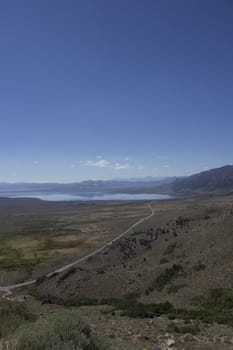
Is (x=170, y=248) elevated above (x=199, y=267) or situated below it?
below

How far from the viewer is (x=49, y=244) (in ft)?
237

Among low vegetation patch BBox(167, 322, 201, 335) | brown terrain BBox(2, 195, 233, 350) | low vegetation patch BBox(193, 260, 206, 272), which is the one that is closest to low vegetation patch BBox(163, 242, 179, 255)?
brown terrain BBox(2, 195, 233, 350)

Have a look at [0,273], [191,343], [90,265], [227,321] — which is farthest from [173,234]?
[191,343]

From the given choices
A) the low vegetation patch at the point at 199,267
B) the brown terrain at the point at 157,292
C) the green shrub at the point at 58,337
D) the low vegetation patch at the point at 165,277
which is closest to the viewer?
the green shrub at the point at 58,337

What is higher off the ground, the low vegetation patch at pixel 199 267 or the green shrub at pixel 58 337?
the green shrub at pixel 58 337

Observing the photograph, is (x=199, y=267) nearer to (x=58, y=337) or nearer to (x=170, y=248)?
(x=170, y=248)

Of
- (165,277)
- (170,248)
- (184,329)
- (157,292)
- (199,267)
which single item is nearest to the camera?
(184,329)

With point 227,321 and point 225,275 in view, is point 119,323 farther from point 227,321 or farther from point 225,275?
point 225,275

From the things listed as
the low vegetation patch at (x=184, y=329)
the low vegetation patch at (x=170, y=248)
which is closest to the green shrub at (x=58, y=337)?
the low vegetation patch at (x=184, y=329)

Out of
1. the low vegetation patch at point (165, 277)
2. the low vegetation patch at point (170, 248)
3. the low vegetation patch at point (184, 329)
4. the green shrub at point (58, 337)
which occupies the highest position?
the green shrub at point (58, 337)

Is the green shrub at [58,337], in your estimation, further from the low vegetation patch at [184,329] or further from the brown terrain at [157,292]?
the low vegetation patch at [184,329]

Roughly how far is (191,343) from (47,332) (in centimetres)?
658

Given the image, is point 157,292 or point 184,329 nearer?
point 184,329

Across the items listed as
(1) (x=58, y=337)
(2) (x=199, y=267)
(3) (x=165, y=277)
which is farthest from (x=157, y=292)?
(1) (x=58, y=337)
